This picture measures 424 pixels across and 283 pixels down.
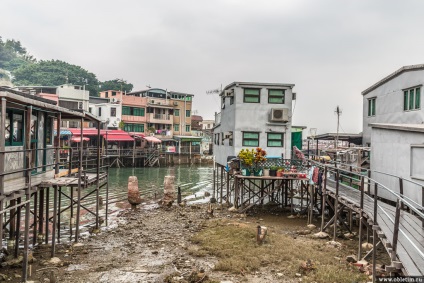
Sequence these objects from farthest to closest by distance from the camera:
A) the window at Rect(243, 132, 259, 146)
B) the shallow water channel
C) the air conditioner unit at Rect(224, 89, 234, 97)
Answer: the air conditioner unit at Rect(224, 89, 234, 97), the window at Rect(243, 132, 259, 146), the shallow water channel

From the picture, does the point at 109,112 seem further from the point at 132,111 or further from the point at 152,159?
the point at 152,159

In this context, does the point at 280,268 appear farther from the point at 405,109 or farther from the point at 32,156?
the point at 405,109

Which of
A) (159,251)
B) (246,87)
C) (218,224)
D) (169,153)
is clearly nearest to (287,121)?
(246,87)

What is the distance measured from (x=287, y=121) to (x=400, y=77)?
8.11 meters

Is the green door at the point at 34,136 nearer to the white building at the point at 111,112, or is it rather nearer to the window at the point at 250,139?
the window at the point at 250,139

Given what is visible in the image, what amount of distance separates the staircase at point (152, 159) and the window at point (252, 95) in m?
37.2

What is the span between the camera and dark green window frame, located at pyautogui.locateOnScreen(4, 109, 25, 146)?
41.4 feet

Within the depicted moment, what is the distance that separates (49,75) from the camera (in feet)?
304

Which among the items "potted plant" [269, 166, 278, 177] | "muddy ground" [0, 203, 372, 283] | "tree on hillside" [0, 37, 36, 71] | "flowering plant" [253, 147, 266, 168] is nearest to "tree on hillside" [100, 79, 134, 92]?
"tree on hillside" [0, 37, 36, 71]

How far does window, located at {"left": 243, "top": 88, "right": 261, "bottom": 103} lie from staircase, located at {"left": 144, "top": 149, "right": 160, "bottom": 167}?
3718 centimetres

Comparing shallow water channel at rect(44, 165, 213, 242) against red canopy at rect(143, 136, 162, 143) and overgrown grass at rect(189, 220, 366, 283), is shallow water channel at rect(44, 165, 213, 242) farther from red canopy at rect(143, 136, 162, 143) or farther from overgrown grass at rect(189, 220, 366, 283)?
red canopy at rect(143, 136, 162, 143)

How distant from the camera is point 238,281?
36.4ft

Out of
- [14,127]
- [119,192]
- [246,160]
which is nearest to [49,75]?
[119,192]

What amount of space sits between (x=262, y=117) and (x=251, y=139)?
74.7 inches
